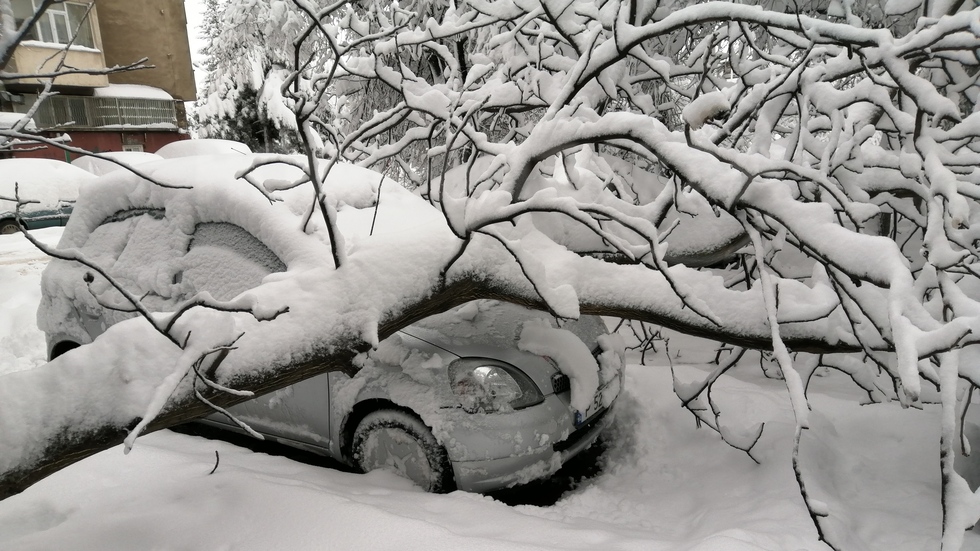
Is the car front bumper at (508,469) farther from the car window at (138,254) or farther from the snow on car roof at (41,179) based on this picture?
the snow on car roof at (41,179)

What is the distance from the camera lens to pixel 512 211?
183 centimetres

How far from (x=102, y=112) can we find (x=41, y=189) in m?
12.5

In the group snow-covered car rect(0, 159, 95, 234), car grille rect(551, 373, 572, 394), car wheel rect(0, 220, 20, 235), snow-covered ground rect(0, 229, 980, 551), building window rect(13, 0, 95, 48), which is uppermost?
building window rect(13, 0, 95, 48)

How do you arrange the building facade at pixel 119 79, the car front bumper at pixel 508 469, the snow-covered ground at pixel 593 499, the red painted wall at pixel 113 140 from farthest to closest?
1. the red painted wall at pixel 113 140
2. the building facade at pixel 119 79
3. the car front bumper at pixel 508 469
4. the snow-covered ground at pixel 593 499

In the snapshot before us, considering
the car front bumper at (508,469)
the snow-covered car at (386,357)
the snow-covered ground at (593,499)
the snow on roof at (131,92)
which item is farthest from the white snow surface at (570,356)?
the snow on roof at (131,92)

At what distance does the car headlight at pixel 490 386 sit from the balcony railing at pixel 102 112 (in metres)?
23.8

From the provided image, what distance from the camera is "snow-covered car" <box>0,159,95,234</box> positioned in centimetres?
1092

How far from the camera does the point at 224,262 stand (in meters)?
2.96

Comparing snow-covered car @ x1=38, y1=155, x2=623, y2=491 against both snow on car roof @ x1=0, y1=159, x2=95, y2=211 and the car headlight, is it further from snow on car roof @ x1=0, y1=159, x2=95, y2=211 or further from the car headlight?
snow on car roof @ x1=0, y1=159, x2=95, y2=211

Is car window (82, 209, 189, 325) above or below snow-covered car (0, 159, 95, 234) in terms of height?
below

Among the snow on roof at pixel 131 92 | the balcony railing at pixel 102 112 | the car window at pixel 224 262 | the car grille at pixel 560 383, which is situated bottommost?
the car grille at pixel 560 383

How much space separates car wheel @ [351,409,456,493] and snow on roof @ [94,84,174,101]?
79.5 feet

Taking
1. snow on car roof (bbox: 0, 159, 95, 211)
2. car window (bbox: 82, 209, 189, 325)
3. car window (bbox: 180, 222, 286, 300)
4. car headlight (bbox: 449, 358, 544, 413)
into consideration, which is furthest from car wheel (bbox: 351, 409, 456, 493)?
snow on car roof (bbox: 0, 159, 95, 211)

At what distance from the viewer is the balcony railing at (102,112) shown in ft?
65.9
